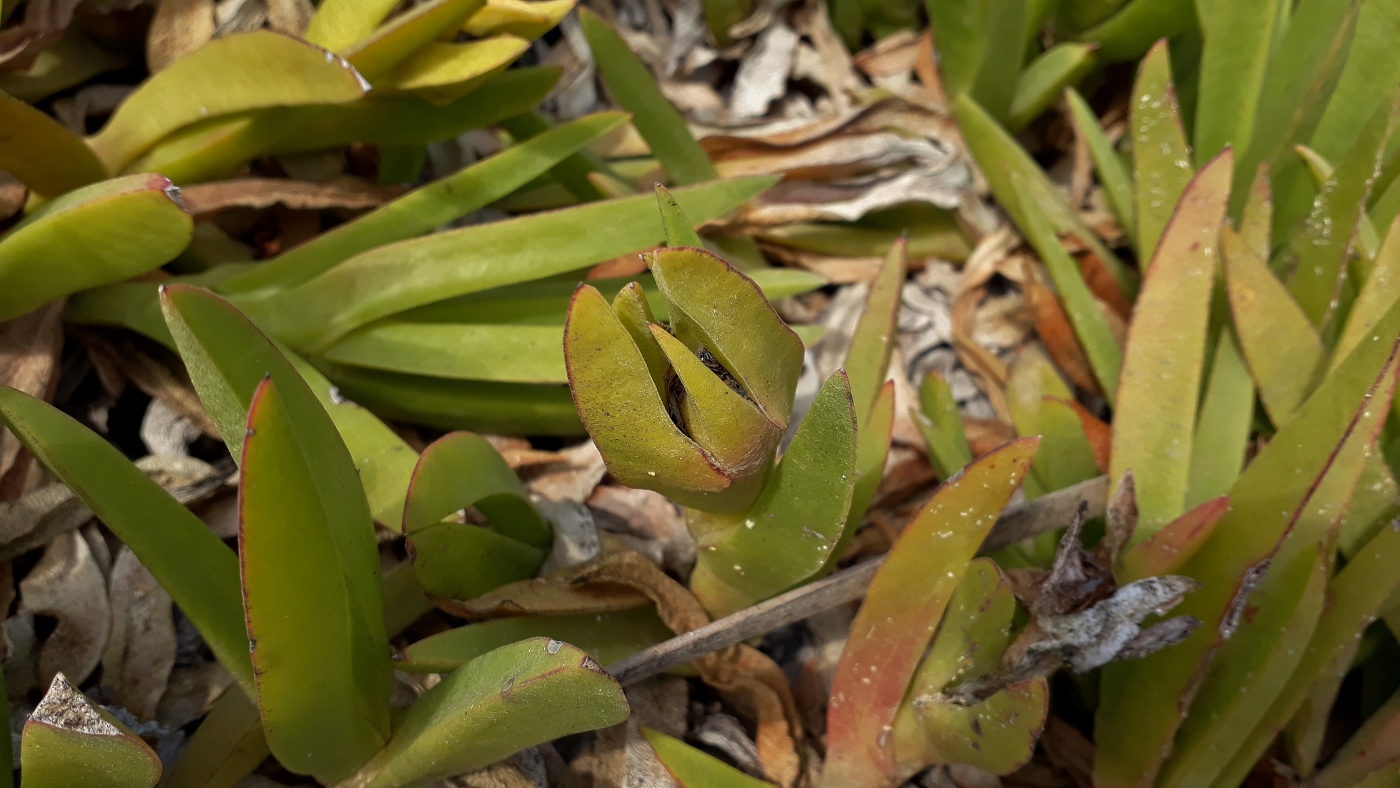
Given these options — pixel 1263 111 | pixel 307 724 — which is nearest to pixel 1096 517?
pixel 1263 111

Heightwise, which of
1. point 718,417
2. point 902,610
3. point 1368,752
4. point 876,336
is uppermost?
point 718,417

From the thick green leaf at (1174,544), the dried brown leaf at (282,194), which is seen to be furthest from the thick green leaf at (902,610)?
the dried brown leaf at (282,194)

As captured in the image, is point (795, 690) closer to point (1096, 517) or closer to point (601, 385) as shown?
point (1096, 517)

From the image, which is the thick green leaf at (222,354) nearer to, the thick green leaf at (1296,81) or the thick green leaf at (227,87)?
the thick green leaf at (227,87)

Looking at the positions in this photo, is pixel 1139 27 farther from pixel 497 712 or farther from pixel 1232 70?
pixel 497 712

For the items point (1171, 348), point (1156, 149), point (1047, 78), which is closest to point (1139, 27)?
point (1047, 78)

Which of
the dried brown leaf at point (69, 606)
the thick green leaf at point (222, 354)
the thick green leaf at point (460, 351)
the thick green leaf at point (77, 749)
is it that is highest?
the thick green leaf at point (222, 354)
